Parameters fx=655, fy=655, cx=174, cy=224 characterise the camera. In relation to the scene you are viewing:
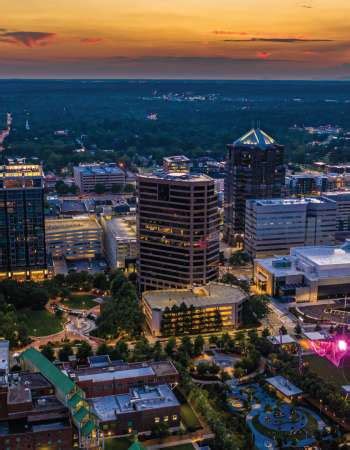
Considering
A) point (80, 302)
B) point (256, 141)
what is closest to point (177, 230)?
point (80, 302)

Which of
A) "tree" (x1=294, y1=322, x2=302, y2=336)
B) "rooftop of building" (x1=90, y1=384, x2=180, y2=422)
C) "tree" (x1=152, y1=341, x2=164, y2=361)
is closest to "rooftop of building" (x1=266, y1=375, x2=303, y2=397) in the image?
"rooftop of building" (x1=90, y1=384, x2=180, y2=422)

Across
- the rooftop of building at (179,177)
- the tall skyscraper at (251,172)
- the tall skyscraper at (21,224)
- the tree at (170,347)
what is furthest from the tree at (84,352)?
the tall skyscraper at (251,172)

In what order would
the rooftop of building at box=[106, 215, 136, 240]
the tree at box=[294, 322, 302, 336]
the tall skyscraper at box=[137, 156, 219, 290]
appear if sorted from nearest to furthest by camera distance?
the tree at box=[294, 322, 302, 336]
the tall skyscraper at box=[137, 156, 219, 290]
the rooftop of building at box=[106, 215, 136, 240]

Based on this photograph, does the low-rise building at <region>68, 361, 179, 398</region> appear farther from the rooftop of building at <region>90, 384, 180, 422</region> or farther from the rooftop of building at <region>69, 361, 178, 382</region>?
the rooftop of building at <region>90, 384, 180, 422</region>

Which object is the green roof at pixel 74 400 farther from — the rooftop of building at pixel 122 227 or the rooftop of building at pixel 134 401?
the rooftop of building at pixel 122 227

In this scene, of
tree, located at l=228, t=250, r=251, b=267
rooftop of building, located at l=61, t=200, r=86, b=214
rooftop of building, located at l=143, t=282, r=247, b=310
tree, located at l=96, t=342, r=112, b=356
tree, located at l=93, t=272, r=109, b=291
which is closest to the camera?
tree, located at l=96, t=342, r=112, b=356
